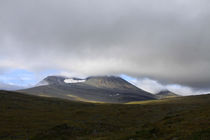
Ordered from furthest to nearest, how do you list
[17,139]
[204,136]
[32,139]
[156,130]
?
1. [17,139]
2. [32,139]
3. [156,130]
4. [204,136]

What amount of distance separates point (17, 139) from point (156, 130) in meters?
24.0

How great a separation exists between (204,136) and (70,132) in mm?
23120

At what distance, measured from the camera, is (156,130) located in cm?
2889

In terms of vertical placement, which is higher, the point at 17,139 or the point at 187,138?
the point at 187,138

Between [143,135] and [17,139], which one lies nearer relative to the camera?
[143,135]

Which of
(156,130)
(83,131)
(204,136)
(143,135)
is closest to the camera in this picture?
(204,136)

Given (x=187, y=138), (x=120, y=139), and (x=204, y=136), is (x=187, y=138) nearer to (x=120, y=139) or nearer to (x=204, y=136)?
(x=204, y=136)

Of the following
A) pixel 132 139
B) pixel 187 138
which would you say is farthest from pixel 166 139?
pixel 132 139

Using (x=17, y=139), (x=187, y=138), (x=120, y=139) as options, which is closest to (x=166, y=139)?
(x=187, y=138)

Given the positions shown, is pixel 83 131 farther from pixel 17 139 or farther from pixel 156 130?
pixel 156 130

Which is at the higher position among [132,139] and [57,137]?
[132,139]

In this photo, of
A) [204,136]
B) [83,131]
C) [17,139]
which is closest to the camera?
[204,136]

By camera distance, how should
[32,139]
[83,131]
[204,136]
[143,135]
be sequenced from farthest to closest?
[83,131], [32,139], [143,135], [204,136]

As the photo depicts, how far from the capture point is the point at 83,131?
3931 centimetres
